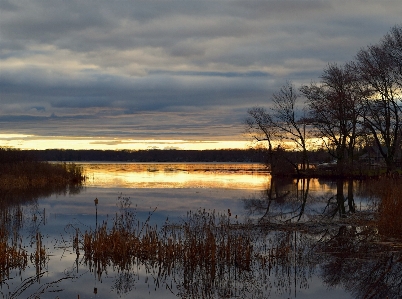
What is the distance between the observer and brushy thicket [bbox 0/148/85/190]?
2930 centimetres

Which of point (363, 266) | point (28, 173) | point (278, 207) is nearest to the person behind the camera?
point (363, 266)

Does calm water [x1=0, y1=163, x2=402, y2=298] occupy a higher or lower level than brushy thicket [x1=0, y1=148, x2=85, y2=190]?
lower

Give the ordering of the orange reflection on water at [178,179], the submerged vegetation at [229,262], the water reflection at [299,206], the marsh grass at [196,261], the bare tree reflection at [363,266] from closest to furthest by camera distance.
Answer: the bare tree reflection at [363,266] < the submerged vegetation at [229,262] < the marsh grass at [196,261] < the water reflection at [299,206] < the orange reflection on water at [178,179]

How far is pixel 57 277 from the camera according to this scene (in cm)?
960

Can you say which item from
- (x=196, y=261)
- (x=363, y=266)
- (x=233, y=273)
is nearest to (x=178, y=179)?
(x=196, y=261)

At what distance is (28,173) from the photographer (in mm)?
31500

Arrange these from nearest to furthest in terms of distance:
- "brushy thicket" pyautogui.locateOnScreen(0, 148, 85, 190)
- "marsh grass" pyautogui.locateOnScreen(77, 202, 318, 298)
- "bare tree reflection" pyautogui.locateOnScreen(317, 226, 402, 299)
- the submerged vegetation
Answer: "bare tree reflection" pyautogui.locateOnScreen(317, 226, 402, 299)
the submerged vegetation
"marsh grass" pyautogui.locateOnScreen(77, 202, 318, 298)
"brushy thicket" pyautogui.locateOnScreen(0, 148, 85, 190)

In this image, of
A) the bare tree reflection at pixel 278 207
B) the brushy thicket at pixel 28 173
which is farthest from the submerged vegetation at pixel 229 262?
the brushy thicket at pixel 28 173

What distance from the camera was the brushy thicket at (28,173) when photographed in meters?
29.3

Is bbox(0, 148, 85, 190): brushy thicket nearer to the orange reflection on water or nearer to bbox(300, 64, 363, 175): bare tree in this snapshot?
the orange reflection on water

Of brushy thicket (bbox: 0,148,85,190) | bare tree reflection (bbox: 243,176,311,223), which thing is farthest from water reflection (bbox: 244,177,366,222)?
brushy thicket (bbox: 0,148,85,190)

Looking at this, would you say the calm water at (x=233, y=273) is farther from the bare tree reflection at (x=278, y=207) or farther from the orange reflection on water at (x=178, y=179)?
the orange reflection on water at (x=178, y=179)

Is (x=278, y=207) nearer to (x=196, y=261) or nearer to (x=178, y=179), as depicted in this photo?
(x=196, y=261)

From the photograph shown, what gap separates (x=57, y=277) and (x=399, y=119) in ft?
98.2
